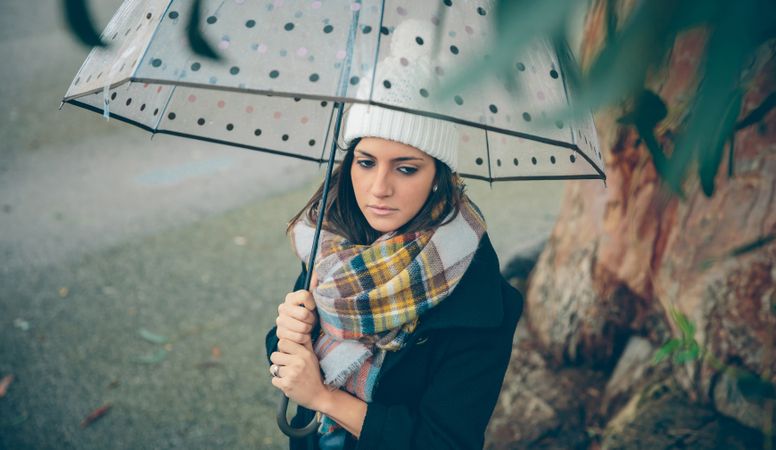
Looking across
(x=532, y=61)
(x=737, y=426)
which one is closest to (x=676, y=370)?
(x=737, y=426)

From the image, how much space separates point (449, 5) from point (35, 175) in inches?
215

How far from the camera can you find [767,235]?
7.29 ft

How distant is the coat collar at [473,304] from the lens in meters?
1.65

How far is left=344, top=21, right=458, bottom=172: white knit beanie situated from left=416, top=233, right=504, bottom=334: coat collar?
328mm

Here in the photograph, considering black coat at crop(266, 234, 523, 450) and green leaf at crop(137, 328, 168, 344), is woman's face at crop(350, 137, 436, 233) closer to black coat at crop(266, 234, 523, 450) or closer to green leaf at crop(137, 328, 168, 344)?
black coat at crop(266, 234, 523, 450)

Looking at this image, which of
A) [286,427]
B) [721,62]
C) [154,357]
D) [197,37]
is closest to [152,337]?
[154,357]

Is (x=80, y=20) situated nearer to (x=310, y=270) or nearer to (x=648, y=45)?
(x=310, y=270)

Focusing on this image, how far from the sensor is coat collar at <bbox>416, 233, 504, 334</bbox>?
165 centimetres

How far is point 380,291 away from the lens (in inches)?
66.1

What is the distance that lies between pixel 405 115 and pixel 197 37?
57 cm

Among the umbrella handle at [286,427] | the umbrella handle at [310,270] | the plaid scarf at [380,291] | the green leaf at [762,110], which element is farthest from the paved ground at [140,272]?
the green leaf at [762,110]

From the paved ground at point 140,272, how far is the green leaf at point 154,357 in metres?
0.01

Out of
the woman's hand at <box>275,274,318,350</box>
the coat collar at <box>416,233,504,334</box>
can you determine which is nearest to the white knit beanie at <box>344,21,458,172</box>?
the coat collar at <box>416,233,504,334</box>

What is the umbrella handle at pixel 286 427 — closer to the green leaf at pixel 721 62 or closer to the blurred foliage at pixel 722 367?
the green leaf at pixel 721 62
